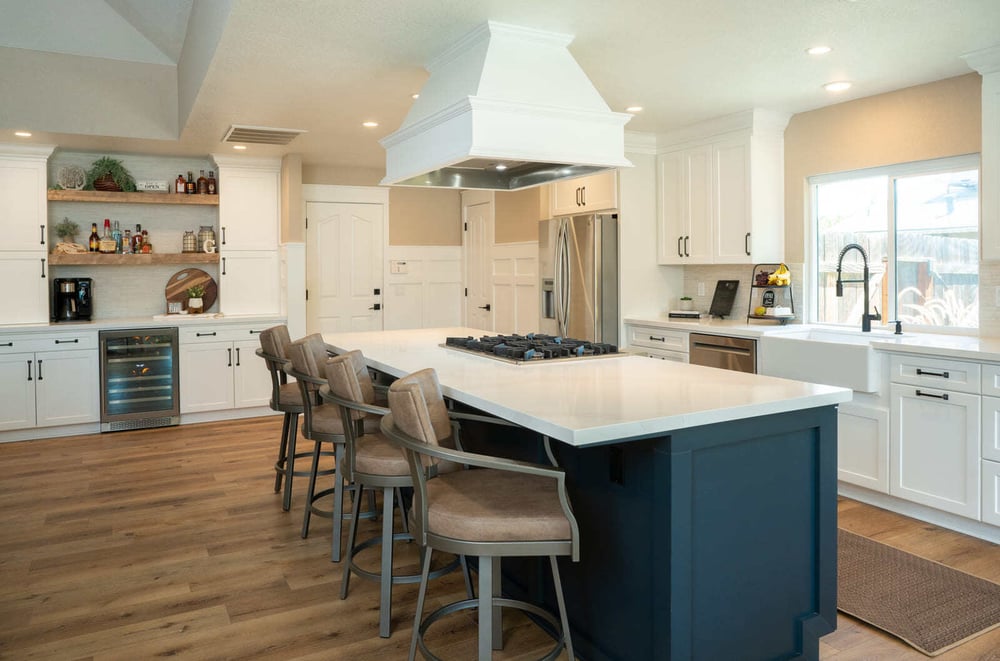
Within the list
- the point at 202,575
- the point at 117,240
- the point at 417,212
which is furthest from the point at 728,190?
the point at 117,240

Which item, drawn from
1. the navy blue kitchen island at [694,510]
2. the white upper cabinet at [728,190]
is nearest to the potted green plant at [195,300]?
the white upper cabinet at [728,190]

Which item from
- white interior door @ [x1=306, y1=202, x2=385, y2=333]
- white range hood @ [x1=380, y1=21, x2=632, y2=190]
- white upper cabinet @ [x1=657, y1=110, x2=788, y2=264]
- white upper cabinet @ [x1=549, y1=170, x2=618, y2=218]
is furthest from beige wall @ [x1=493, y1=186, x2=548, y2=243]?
white range hood @ [x1=380, y1=21, x2=632, y2=190]

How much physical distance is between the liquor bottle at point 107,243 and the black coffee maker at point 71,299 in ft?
0.98

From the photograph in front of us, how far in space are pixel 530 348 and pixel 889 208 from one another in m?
2.66

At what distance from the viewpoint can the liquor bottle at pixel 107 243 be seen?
6215 mm

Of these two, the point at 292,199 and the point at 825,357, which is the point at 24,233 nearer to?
the point at 292,199

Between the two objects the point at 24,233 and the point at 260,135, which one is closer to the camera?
the point at 260,135

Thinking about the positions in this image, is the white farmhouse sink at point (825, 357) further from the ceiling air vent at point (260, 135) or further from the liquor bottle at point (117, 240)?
the liquor bottle at point (117, 240)

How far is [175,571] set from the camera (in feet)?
10.5

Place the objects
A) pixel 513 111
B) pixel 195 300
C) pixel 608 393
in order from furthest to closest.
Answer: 1. pixel 195 300
2. pixel 513 111
3. pixel 608 393

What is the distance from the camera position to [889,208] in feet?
14.6

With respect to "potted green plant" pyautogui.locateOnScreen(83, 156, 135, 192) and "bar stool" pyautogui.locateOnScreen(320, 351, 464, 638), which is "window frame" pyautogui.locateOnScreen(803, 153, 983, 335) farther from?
"potted green plant" pyautogui.locateOnScreen(83, 156, 135, 192)

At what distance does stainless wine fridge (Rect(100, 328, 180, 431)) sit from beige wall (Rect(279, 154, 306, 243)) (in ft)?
4.30

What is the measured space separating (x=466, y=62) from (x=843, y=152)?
2725 millimetres
